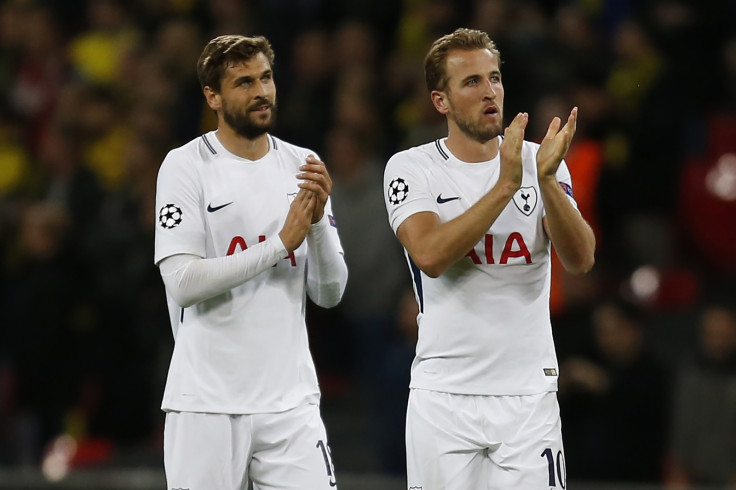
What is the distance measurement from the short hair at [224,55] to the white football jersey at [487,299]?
31.6 inches

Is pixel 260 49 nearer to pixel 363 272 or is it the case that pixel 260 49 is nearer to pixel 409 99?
pixel 363 272

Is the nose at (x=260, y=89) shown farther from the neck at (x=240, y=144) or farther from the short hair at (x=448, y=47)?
the short hair at (x=448, y=47)

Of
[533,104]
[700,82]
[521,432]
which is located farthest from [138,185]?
[521,432]

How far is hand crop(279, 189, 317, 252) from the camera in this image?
18.0 feet

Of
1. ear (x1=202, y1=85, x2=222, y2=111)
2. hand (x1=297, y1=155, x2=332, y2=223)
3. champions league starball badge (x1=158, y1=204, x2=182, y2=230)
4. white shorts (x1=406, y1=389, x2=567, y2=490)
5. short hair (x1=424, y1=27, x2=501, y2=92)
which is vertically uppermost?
short hair (x1=424, y1=27, x2=501, y2=92)

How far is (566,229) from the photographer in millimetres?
5371

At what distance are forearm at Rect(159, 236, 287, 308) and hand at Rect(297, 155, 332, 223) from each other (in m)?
0.23

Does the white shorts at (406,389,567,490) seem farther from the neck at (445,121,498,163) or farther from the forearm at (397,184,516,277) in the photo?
the neck at (445,121,498,163)

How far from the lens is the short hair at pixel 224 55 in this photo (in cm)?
569

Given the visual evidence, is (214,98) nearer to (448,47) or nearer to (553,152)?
(448,47)

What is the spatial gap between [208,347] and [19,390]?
637 cm

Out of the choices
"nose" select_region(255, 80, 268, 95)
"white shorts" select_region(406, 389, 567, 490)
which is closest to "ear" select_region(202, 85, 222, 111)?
"nose" select_region(255, 80, 268, 95)

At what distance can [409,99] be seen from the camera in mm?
11414

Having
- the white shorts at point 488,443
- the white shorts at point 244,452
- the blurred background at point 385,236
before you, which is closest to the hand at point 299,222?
the white shorts at point 244,452
